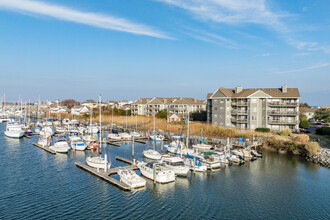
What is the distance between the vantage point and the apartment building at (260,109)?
65.4m

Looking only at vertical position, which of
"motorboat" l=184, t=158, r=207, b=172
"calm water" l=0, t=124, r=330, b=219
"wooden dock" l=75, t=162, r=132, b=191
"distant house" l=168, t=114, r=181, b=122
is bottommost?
"calm water" l=0, t=124, r=330, b=219

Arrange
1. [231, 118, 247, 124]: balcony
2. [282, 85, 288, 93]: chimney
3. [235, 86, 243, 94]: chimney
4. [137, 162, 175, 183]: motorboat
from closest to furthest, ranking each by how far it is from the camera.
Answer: [137, 162, 175, 183]: motorboat, [282, 85, 288, 93]: chimney, [231, 118, 247, 124]: balcony, [235, 86, 243, 94]: chimney

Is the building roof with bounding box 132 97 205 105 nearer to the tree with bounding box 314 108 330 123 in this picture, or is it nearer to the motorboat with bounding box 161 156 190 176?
the tree with bounding box 314 108 330 123

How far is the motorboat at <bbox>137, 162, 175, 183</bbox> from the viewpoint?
3045 centimetres

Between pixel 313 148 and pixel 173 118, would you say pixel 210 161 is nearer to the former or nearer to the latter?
pixel 313 148

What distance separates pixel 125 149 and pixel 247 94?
37.4 meters

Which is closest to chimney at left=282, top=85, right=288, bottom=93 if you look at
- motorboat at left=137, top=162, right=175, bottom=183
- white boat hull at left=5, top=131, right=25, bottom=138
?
motorboat at left=137, top=162, right=175, bottom=183

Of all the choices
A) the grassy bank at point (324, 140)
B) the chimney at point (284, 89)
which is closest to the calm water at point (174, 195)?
the grassy bank at point (324, 140)

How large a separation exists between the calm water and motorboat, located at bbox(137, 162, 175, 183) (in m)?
0.96

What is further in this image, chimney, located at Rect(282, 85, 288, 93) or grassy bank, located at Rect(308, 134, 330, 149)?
chimney, located at Rect(282, 85, 288, 93)

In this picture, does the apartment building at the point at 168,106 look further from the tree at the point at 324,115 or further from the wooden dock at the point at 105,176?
the wooden dock at the point at 105,176

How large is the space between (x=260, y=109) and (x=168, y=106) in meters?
46.4

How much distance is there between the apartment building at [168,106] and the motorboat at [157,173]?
6655 cm

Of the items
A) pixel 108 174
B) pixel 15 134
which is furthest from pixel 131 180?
pixel 15 134
